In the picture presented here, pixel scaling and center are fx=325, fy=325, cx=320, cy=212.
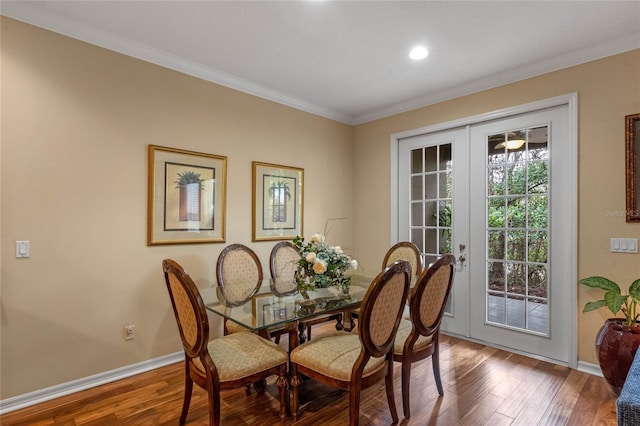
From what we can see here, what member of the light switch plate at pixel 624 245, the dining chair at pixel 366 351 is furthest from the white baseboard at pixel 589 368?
the dining chair at pixel 366 351

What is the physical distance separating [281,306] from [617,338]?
2331 millimetres

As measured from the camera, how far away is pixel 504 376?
8.70ft

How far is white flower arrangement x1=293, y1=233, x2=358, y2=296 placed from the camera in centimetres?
253

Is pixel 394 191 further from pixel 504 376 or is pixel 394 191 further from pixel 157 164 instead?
pixel 157 164

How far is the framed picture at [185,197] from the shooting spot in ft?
9.20

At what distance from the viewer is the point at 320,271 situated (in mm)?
2428

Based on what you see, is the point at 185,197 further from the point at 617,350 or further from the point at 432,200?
the point at 617,350

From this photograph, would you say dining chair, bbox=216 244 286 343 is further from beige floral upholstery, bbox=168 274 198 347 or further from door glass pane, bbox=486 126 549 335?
door glass pane, bbox=486 126 549 335

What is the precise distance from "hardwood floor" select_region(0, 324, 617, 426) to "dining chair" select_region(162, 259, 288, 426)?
0.27 metres

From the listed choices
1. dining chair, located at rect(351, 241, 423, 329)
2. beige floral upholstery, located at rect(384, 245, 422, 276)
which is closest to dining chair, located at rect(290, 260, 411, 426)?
dining chair, located at rect(351, 241, 423, 329)

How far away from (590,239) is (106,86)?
4.15 meters

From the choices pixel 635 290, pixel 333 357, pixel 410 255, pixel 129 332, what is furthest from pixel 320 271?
pixel 635 290

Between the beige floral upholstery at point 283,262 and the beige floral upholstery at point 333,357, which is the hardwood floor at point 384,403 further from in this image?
the beige floral upholstery at point 283,262

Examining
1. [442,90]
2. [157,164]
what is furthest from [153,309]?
[442,90]
